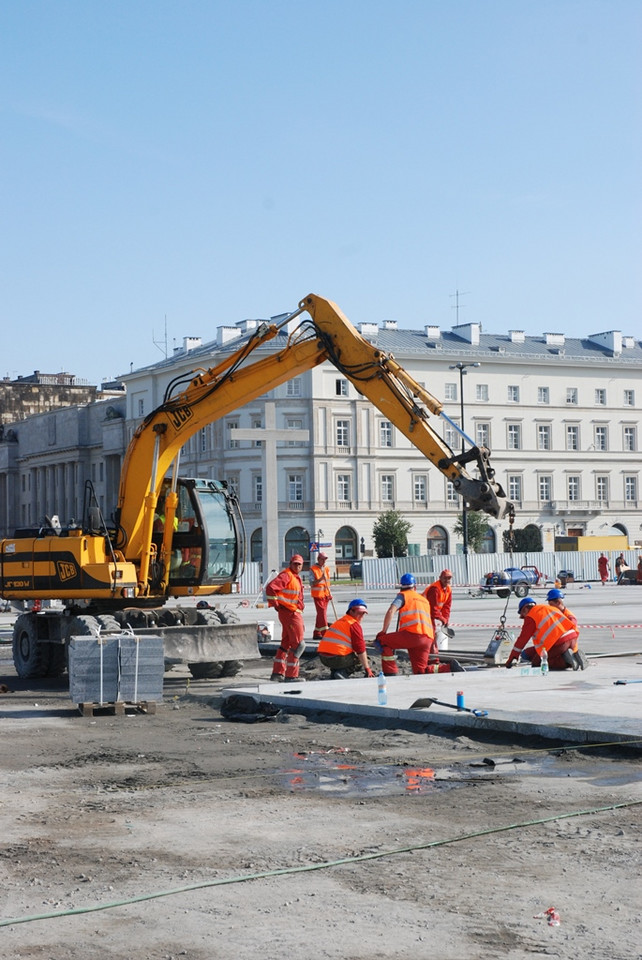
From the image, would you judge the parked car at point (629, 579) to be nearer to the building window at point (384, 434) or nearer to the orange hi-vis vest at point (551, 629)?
the building window at point (384, 434)

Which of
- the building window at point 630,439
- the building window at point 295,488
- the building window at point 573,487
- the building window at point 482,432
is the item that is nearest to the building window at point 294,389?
the building window at point 295,488

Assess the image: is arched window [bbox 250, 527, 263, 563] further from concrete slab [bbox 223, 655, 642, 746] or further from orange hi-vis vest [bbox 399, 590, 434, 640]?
orange hi-vis vest [bbox 399, 590, 434, 640]

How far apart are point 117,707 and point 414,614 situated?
12.8 feet

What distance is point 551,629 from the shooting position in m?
17.0

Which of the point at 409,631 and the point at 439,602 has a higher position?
the point at 439,602

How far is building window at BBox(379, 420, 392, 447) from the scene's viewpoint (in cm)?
9338

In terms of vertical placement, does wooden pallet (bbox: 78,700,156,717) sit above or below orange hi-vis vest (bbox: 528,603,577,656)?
below

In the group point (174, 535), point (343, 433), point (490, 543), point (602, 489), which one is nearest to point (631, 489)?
point (602, 489)

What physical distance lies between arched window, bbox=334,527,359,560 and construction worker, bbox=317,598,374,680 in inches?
2879

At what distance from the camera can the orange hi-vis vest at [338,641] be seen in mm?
16656

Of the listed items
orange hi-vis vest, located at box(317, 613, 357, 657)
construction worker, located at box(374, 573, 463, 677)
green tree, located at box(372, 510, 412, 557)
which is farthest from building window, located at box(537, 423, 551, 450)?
orange hi-vis vest, located at box(317, 613, 357, 657)

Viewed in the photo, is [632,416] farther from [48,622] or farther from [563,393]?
[48,622]

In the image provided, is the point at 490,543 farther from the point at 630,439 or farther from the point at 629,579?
the point at 629,579

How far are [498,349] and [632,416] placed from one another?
12.6 metres
